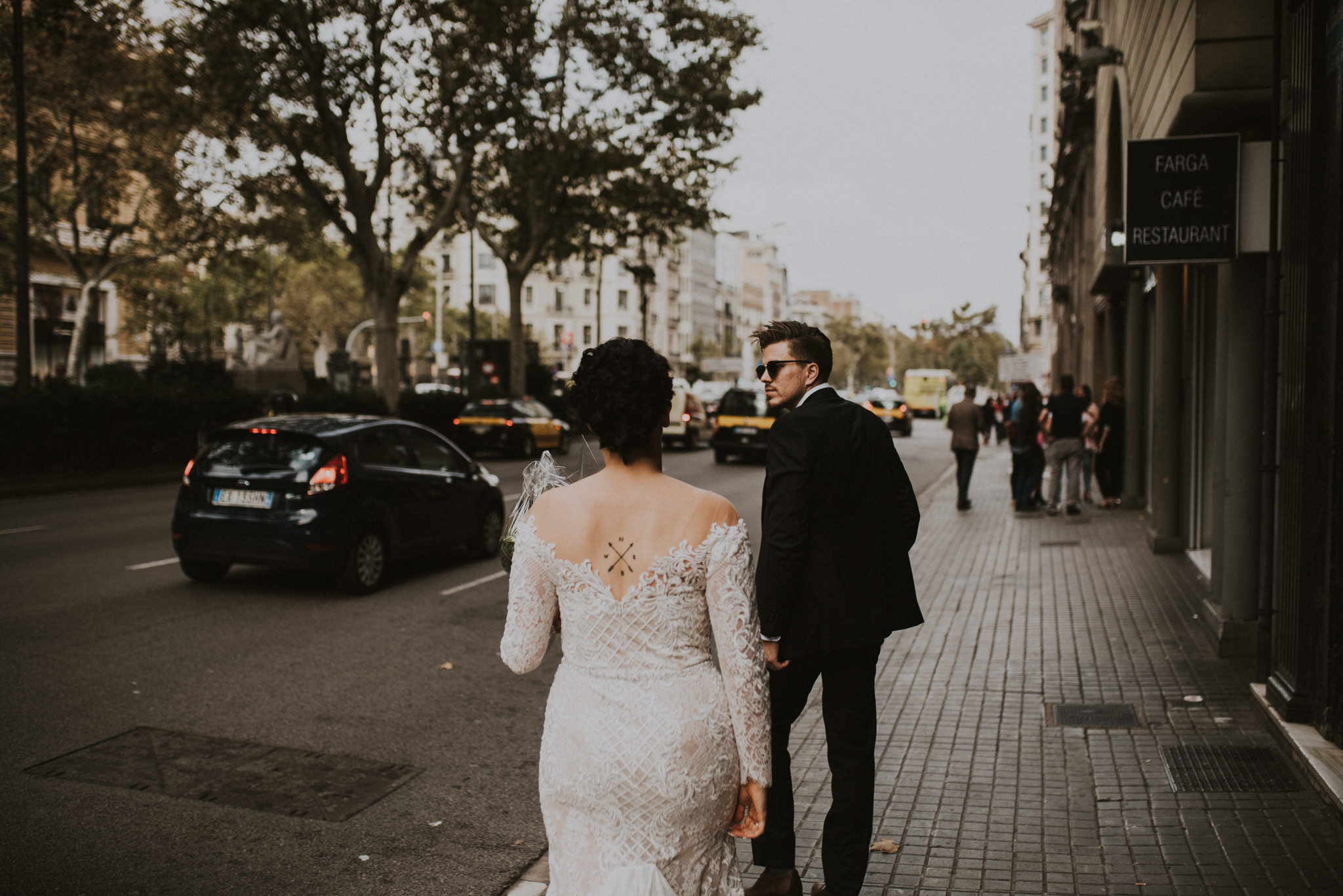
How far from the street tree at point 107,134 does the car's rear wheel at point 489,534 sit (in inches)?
500

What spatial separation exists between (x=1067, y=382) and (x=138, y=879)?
14.5m

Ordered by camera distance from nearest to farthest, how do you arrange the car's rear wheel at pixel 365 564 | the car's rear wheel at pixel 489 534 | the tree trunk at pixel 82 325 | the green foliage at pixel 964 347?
the car's rear wheel at pixel 365 564, the car's rear wheel at pixel 489 534, the tree trunk at pixel 82 325, the green foliage at pixel 964 347

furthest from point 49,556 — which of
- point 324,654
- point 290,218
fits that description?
point 290,218

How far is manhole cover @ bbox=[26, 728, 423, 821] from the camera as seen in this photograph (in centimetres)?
482

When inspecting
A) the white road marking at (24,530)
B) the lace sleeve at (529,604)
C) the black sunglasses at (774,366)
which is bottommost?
the white road marking at (24,530)

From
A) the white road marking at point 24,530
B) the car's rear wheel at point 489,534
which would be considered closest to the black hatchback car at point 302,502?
the car's rear wheel at point 489,534

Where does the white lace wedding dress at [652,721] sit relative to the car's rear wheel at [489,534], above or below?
above

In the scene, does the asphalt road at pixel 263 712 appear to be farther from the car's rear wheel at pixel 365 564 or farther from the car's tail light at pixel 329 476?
the car's tail light at pixel 329 476

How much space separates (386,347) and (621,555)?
82.3ft

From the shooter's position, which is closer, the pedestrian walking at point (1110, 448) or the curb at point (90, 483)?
the pedestrian walking at point (1110, 448)

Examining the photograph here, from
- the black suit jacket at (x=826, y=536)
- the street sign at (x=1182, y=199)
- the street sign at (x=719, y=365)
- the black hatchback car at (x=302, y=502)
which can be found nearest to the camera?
the black suit jacket at (x=826, y=536)

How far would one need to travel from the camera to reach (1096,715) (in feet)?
20.1

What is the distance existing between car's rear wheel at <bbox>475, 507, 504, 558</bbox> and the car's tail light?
239 cm

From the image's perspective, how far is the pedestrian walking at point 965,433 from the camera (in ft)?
54.7
